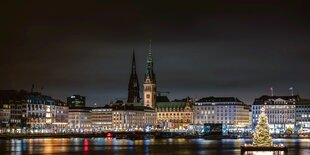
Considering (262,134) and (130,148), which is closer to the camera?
(262,134)

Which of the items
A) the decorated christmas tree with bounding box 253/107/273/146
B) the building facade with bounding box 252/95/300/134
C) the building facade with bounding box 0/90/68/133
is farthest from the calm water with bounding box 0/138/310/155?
the building facade with bounding box 252/95/300/134

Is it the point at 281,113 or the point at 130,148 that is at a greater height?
the point at 281,113

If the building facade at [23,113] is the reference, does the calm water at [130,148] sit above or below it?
below

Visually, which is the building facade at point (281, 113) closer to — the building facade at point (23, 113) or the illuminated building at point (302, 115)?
the illuminated building at point (302, 115)

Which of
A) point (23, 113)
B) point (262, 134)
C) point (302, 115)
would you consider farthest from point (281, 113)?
point (262, 134)

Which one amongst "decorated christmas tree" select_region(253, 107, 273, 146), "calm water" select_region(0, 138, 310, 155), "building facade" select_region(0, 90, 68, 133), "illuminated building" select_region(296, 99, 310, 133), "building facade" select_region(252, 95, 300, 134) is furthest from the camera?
"building facade" select_region(252, 95, 300, 134)

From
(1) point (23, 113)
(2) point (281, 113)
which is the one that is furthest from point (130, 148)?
(2) point (281, 113)

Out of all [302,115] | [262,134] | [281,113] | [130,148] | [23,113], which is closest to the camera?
[262,134]

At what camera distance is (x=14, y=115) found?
19362cm

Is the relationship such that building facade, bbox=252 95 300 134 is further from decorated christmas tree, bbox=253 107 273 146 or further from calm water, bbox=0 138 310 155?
decorated christmas tree, bbox=253 107 273 146

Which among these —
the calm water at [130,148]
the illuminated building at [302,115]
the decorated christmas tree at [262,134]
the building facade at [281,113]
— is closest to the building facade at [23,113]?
the building facade at [281,113]

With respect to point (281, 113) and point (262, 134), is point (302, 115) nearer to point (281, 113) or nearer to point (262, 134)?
point (281, 113)

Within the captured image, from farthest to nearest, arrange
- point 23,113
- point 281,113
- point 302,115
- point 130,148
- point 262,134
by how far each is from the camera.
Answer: point 281,113 → point 302,115 → point 23,113 → point 130,148 → point 262,134

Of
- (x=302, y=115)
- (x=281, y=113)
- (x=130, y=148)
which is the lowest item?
(x=130, y=148)
